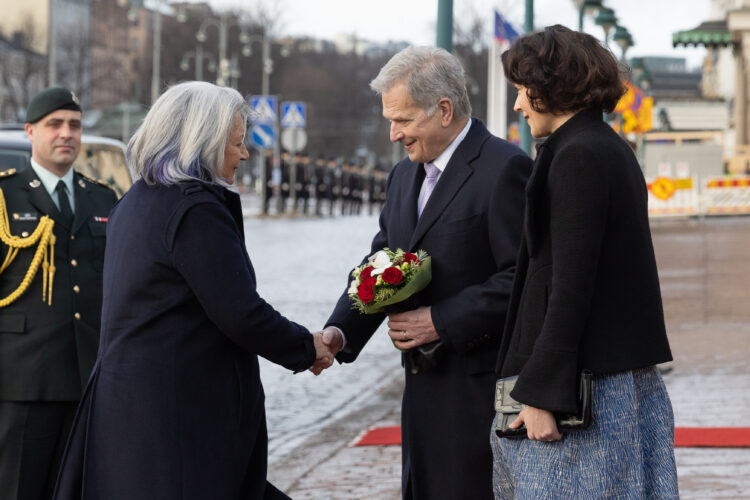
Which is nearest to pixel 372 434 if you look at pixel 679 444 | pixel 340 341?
pixel 679 444

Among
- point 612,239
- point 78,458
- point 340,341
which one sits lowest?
point 78,458

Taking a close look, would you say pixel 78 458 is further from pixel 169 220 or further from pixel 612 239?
pixel 612 239

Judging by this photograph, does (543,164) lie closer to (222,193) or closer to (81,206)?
(222,193)

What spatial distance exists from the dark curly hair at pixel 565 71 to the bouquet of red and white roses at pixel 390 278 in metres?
0.81

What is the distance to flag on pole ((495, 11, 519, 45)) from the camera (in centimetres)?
1178

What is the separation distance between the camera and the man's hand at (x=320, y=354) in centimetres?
415

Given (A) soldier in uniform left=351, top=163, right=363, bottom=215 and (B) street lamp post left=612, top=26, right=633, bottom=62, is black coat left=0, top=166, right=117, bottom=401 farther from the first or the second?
(A) soldier in uniform left=351, top=163, right=363, bottom=215

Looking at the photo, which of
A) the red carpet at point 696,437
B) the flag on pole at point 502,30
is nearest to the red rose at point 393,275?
the red carpet at point 696,437

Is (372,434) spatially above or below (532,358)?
below

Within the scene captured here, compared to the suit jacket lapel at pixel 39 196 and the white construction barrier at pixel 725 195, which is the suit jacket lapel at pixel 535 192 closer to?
the suit jacket lapel at pixel 39 196

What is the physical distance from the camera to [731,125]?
7219cm

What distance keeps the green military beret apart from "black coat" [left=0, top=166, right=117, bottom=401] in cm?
28

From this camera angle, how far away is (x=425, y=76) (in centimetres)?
407

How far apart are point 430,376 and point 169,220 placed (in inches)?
38.1
